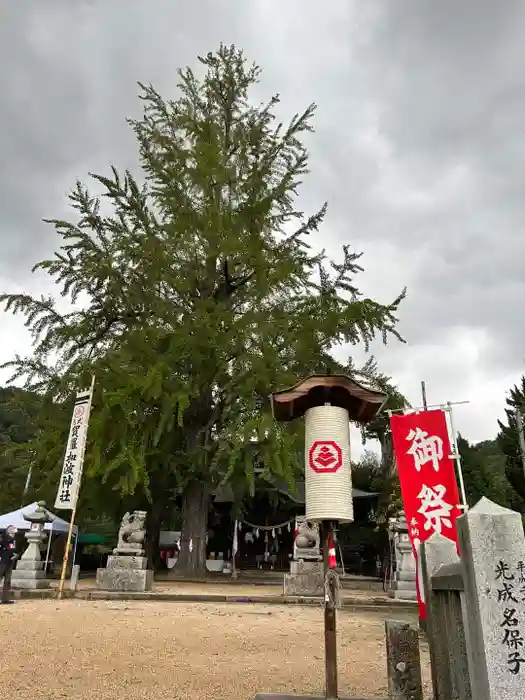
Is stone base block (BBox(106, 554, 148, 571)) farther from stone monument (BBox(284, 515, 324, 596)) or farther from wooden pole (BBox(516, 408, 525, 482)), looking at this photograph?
wooden pole (BBox(516, 408, 525, 482))

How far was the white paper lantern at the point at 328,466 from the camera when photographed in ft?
15.5

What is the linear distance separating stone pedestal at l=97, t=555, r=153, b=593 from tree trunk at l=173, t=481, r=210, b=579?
153 inches

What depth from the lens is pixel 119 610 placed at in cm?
897

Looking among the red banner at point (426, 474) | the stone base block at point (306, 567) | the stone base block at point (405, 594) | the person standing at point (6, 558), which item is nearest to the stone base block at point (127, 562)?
the person standing at point (6, 558)

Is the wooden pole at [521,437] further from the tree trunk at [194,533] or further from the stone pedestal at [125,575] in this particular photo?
the stone pedestal at [125,575]

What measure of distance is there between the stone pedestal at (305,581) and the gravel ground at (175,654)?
2.27 metres

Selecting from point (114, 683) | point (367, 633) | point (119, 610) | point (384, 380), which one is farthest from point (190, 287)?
point (114, 683)

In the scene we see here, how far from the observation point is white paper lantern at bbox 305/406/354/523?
4.73m

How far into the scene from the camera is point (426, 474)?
7895 millimetres

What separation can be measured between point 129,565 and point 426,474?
6983mm

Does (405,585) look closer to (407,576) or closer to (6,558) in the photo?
(407,576)

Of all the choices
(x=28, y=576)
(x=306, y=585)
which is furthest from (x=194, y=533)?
(x=306, y=585)

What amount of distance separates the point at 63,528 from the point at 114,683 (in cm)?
1434

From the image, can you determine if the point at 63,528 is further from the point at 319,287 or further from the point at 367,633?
the point at 367,633
